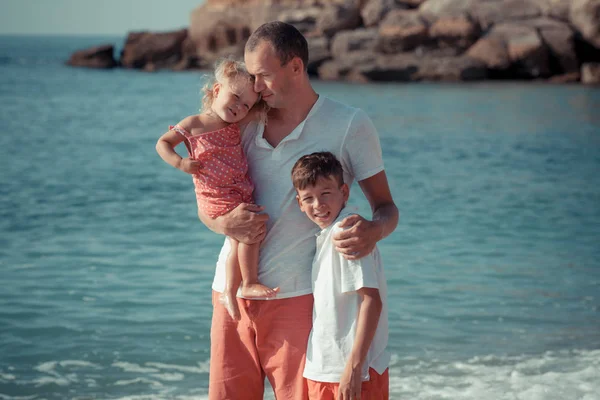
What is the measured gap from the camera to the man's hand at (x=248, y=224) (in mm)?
2736

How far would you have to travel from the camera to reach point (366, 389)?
262 cm

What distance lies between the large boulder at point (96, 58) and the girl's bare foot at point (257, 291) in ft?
175

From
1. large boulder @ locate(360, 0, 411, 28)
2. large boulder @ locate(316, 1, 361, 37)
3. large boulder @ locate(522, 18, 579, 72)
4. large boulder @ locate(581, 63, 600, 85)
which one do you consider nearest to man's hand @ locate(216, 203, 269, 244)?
large boulder @ locate(581, 63, 600, 85)

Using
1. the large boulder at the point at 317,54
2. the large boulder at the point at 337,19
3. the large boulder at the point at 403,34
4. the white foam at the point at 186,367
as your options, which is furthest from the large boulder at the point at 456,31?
the white foam at the point at 186,367

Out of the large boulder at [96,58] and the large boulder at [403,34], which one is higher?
the large boulder at [96,58]

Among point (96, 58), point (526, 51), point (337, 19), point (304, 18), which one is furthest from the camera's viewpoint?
point (96, 58)

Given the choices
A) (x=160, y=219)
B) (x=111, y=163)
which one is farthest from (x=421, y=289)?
(x=111, y=163)

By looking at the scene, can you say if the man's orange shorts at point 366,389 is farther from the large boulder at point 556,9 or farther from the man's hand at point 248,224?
the large boulder at point 556,9

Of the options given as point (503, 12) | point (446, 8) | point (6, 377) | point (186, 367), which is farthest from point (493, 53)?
point (6, 377)

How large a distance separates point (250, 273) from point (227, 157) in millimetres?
420

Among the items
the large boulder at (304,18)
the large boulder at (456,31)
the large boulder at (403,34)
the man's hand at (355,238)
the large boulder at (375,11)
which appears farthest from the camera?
the large boulder at (304,18)

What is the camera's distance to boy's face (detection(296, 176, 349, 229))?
104 inches

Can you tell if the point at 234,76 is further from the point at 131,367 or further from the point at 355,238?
the point at 131,367

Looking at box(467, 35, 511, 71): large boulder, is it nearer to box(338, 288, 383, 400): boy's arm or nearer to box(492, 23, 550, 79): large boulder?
box(492, 23, 550, 79): large boulder
